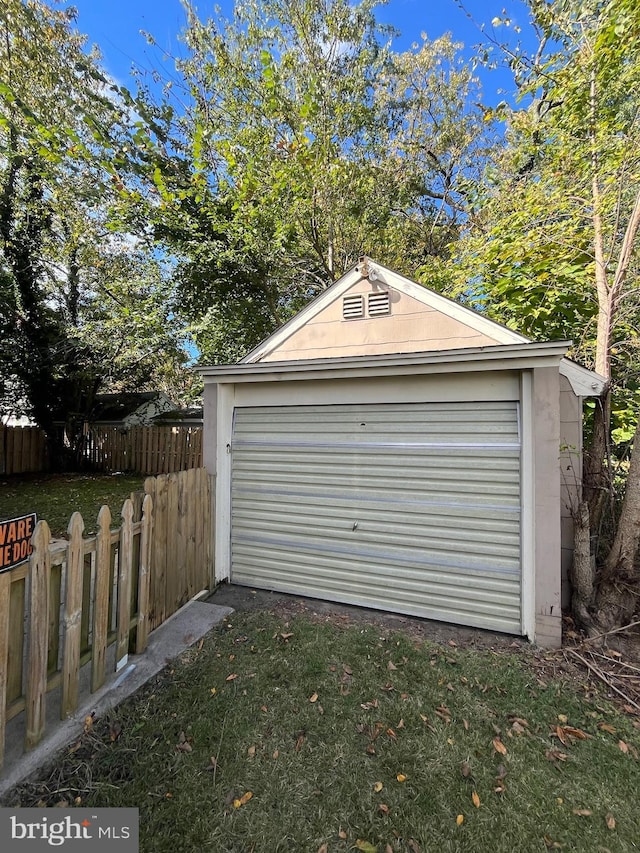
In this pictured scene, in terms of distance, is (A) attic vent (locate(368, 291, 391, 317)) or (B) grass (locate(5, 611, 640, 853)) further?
(A) attic vent (locate(368, 291, 391, 317))

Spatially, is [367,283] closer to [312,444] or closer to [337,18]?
[312,444]

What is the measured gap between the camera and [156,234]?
10.4m

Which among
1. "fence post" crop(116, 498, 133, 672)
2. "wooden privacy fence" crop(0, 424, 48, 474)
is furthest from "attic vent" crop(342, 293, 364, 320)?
"wooden privacy fence" crop(0, 424, 48, 474)

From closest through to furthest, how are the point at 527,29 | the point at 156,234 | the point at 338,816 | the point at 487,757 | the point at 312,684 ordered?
the point at 338,816 → the point at 487,757 → the point at 312,684 → the point at 527,29 → the point at 156,234

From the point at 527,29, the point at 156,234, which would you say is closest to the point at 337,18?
the point at 527,29

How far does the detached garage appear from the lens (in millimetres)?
3404

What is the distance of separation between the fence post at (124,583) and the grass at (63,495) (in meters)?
4.03

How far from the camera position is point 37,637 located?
7.04 feet

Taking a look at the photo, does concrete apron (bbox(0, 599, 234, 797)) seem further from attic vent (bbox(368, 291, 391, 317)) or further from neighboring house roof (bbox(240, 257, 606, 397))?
attic vent (bbox(368, 291, 391, 317))

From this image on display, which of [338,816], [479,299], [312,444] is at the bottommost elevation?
[338,816]

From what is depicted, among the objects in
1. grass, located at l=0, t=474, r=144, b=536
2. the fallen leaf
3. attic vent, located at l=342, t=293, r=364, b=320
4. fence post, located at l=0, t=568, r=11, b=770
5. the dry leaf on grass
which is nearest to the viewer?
the dry leaf on grass

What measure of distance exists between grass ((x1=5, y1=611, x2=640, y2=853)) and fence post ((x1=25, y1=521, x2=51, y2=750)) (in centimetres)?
26

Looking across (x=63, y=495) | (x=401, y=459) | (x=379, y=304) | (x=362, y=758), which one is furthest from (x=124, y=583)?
(x=63, y=495)

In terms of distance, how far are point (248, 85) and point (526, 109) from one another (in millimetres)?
6713
